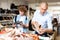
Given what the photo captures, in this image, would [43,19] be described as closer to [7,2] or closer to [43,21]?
[43,21]

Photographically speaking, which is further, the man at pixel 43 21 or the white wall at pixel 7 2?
the white wall at pixel 7 2

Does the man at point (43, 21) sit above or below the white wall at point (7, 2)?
below

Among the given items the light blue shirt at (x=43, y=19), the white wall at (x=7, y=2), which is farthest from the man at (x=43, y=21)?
the white wall at (x=7, y=2)

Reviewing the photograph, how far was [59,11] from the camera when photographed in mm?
3250

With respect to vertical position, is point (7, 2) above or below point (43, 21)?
above

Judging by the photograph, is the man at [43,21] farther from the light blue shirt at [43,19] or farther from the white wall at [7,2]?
the white wall at [7,2]

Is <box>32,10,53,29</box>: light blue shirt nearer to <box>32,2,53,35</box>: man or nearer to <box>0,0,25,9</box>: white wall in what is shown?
<box>32,2,53,35</box>: man

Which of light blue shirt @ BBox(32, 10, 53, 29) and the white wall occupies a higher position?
the white wall

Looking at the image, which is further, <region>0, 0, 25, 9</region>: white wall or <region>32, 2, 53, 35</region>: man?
<region>0, 0, 25, 9</region>: white wall

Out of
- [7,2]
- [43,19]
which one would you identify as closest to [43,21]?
[43,19]

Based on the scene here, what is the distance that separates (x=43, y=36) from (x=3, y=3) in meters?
1.61

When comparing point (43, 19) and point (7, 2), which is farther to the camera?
point (7, 2)

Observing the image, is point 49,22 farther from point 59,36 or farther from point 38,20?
point 59,36

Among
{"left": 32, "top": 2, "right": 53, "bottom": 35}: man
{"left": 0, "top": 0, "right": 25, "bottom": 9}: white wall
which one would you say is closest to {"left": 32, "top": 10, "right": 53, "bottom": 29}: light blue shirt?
{"left": 32, "top": 2, "right": 53, "bottom": 35}: man
